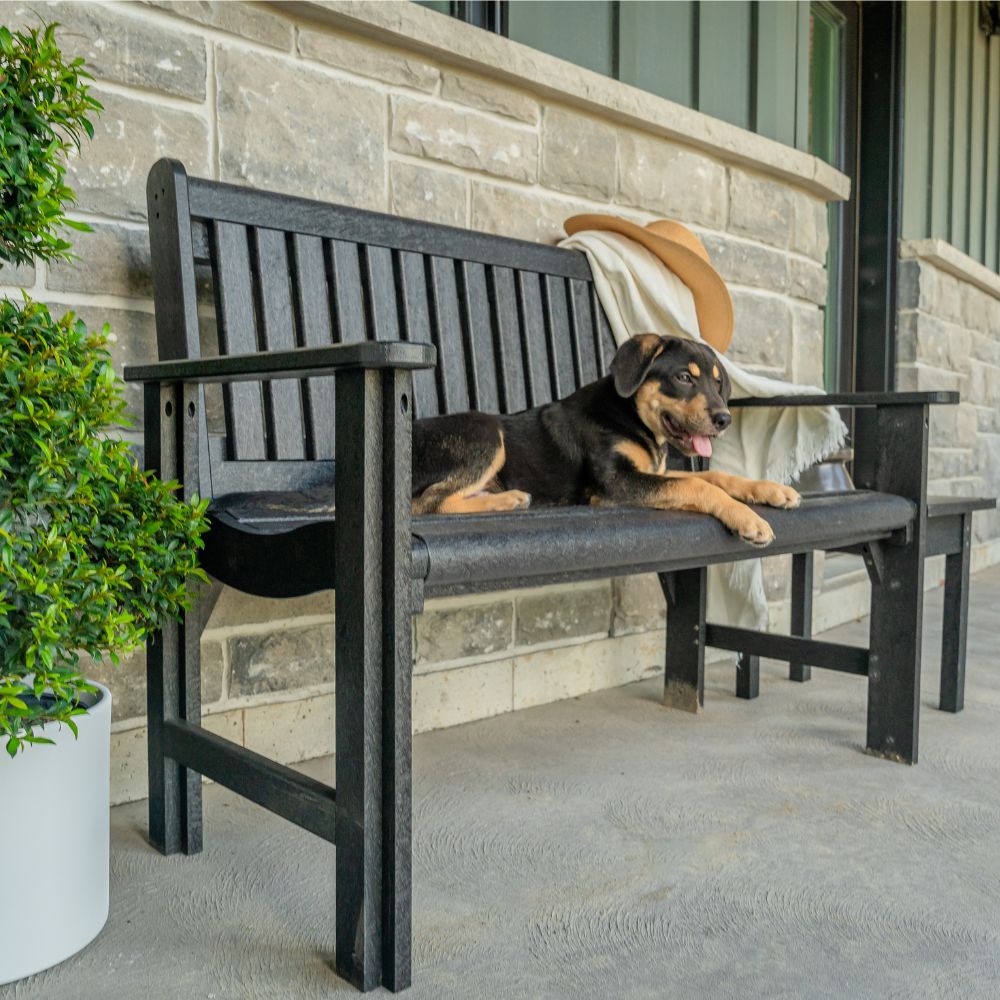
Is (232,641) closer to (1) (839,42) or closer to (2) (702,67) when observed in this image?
(2) (702,67)

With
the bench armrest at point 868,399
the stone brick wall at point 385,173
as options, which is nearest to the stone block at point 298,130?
the stone brick wall at point 385,173

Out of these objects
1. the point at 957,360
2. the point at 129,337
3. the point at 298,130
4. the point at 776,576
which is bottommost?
the point at 776,576

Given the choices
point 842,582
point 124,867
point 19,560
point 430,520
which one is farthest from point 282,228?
point 842,582

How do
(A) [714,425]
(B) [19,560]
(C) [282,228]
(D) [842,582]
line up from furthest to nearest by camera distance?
1. (D) [842,582]
2. (A) [714,425]
3. (C) [282,228]
4. (B) [19,560]

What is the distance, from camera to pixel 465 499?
2055 mm

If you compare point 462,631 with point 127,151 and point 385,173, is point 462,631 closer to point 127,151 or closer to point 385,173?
point 385,173

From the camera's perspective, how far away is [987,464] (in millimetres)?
6297

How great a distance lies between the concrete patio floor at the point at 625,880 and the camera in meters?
1.43

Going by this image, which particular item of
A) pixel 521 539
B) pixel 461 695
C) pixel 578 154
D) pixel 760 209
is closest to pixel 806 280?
pixel 760 209

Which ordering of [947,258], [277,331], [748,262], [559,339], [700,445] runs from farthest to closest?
[947,258]
[748,262]
[559,339]
[700,445]
[277,331]

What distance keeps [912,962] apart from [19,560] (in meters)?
1.37

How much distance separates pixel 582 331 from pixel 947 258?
322 centimetres

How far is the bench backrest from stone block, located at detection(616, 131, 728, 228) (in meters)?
0.56

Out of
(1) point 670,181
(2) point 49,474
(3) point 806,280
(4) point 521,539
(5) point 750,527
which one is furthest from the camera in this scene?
(3) point 806,280
